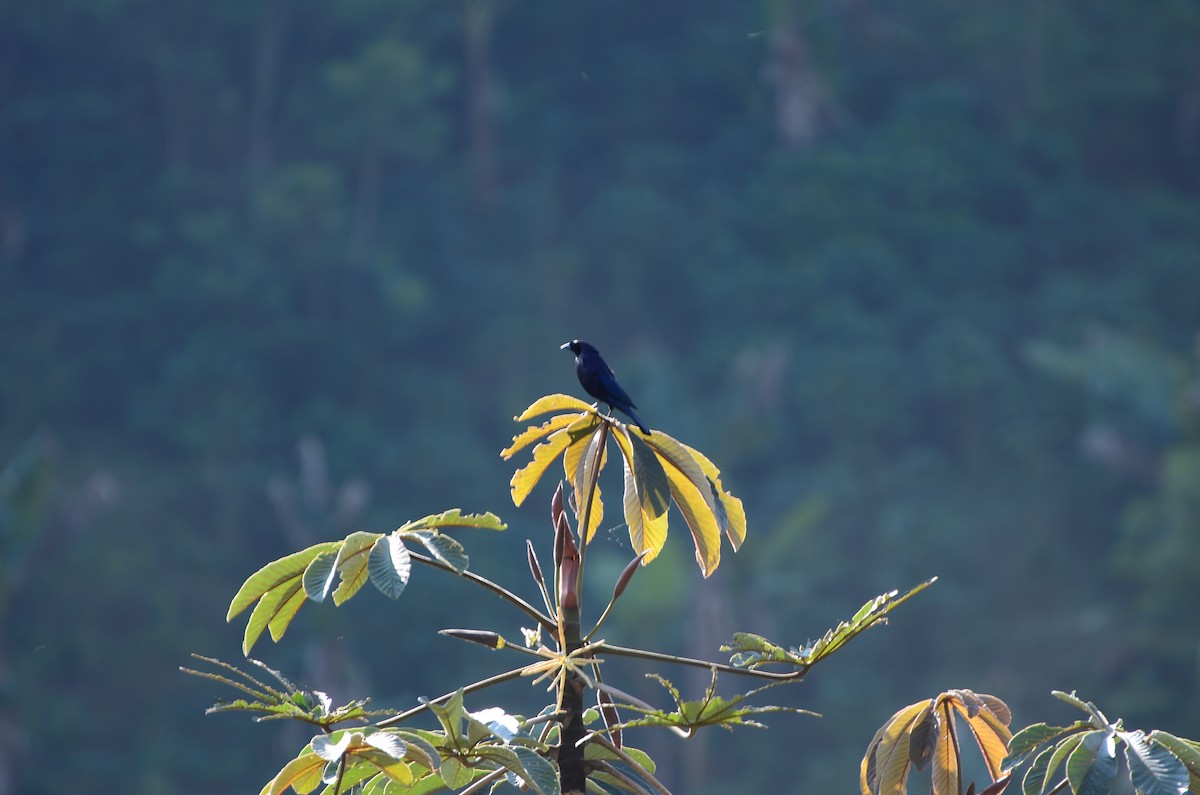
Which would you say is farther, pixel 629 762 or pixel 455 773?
pixel 629 762

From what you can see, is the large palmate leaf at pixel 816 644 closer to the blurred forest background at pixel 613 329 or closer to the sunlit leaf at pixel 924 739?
the sunlit leaf at pixel 924 739

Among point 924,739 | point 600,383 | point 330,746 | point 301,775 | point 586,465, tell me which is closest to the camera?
point 330,746

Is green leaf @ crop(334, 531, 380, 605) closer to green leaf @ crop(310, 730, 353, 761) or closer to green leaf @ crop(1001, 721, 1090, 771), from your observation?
green leaf @ crop(310, 730, 353, 761)

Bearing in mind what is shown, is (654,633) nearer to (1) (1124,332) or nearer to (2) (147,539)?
(2) (147,539)

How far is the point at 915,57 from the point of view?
2394 cm

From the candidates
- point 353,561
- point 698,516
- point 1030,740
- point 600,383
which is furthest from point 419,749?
point 600,383

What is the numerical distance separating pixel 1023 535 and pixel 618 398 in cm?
1640

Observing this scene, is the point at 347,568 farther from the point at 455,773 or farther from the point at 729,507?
the point at 729,507

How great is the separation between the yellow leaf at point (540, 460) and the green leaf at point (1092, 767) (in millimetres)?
720

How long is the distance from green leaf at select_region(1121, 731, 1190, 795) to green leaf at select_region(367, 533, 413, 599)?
768 mm

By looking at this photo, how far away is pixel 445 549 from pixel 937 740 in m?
0.66

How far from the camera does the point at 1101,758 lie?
Result: 1686 mm

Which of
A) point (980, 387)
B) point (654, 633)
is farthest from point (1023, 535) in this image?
point (654, 633)

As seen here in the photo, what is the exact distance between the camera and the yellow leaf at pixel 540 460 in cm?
204
